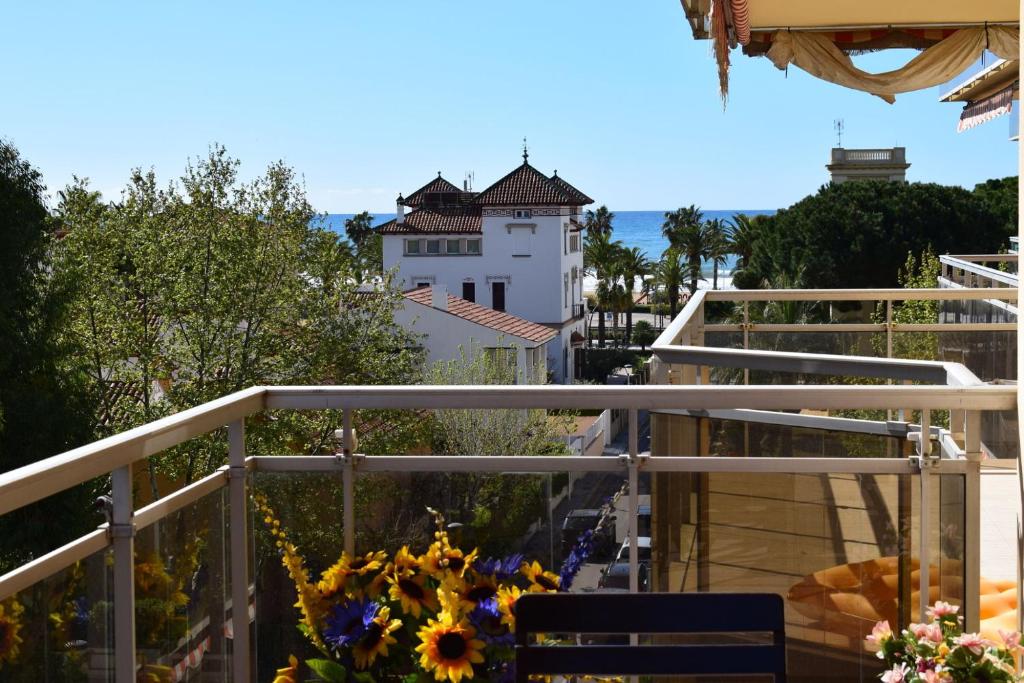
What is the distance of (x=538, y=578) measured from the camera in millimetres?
2689

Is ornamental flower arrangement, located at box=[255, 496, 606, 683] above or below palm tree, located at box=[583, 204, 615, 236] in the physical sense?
below

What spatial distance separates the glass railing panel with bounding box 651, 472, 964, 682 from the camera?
2.61 metres

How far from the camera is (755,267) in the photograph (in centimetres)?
5138

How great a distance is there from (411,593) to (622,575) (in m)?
0.49

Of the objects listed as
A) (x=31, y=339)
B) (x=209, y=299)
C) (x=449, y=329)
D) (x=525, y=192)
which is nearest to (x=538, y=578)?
(x=31, y=339)

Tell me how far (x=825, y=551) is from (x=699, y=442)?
1.85 ft

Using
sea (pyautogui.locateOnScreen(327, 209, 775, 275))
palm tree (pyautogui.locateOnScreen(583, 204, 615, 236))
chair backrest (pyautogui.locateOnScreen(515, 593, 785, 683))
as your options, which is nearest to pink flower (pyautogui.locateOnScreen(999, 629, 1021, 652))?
chair backrest (pyautogui.locateOnScreen(515, 593, 785, 683))

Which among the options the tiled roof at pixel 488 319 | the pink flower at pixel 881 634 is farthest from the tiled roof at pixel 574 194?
the pink flower at pixel 881 634

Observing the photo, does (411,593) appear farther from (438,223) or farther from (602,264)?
(602,264)

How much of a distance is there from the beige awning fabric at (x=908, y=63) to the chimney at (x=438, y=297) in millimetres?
34685

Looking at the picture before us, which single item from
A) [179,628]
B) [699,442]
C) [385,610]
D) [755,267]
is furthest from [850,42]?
[755,267]

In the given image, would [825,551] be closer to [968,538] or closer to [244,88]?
[968,538]

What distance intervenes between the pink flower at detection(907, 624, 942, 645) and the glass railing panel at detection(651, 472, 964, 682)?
0.49 m

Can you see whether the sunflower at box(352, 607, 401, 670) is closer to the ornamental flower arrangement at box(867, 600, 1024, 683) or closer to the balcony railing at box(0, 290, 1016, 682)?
the balcony railing at box(0, 290, 1016, 682)
